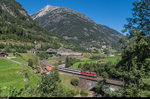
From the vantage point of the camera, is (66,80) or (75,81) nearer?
(75,81)

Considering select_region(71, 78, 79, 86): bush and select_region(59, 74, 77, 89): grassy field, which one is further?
select_region(59, 74, 77, 89): grassy field

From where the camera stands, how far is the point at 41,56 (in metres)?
81.6

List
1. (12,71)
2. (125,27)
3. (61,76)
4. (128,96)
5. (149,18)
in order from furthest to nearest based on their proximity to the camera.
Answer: (61,76) → (12,71) → (125,27) → (149,18) → (128,96)

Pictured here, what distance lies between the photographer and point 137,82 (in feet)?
24.5

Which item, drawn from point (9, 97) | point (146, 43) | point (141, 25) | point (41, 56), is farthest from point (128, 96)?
point (41, 56)

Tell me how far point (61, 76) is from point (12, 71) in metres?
21.6

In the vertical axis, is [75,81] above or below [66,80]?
above

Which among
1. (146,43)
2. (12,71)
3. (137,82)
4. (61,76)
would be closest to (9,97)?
(137,82)

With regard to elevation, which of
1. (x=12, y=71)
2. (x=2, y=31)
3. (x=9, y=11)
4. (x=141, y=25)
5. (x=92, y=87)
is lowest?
(x=92, y=87)

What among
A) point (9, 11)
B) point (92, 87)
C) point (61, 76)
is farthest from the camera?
point (9, 11)

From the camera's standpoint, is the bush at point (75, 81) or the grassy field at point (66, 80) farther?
the grassy field at point (66, 80)

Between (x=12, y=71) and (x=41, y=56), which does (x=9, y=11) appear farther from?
(x=12, y=71)

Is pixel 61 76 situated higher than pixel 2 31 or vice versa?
pixel 2 31

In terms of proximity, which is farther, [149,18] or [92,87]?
[92,87]
